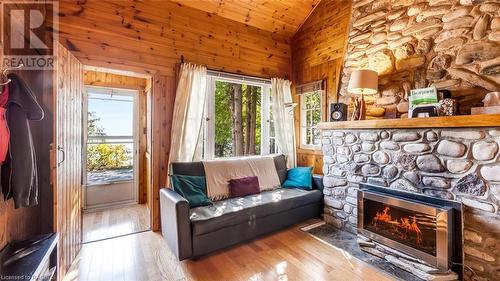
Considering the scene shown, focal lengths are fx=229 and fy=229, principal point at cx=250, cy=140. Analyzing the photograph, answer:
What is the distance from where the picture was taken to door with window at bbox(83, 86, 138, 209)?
12.5 ft

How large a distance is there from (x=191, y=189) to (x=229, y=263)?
935 mm

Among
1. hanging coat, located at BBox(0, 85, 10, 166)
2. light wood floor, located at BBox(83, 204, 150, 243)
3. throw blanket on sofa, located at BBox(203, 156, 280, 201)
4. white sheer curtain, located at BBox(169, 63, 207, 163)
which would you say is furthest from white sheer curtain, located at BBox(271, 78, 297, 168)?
hanging coat, located at BBox(0, 85, 10, 166)

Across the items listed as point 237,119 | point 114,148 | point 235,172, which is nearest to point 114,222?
point 114,148

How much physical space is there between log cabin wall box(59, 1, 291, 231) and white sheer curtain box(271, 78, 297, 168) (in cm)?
55

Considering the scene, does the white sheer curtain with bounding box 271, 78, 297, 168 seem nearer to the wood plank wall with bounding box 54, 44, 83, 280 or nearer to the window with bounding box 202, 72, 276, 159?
the window with bounding box 202, 72, 276, 159

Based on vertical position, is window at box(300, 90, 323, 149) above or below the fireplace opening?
above

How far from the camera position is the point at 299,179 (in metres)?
3.54

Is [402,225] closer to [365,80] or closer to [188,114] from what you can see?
[365,80]

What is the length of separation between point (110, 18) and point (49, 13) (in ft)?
1.86

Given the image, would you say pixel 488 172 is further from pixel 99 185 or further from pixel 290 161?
pixel 99 185

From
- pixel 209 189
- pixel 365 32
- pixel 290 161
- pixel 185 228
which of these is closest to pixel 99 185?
pixel 209 189

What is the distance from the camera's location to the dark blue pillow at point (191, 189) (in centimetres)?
267

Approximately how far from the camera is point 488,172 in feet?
5.97

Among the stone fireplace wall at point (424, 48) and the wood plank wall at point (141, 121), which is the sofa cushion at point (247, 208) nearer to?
the stone fireplace wall at point (424, 48)
